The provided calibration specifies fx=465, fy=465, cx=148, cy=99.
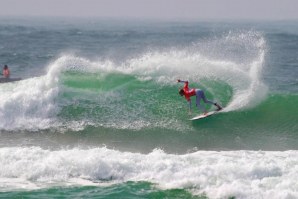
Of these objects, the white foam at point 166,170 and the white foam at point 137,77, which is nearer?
the white foam at point 166,170

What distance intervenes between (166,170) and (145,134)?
3.92 metres

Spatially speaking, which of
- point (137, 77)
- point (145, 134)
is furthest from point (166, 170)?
point (137, 77)

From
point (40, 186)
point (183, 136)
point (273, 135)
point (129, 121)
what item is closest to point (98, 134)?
point (129, 121)

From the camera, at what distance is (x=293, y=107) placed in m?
18.2

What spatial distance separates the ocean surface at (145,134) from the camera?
11398mm

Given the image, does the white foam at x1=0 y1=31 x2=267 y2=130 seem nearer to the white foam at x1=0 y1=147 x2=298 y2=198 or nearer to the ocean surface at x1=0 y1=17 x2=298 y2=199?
the ocean surface at x1=0 y1=17 x2=298 y2=199

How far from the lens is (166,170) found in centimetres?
1202

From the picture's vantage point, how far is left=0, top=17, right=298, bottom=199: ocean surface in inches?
449

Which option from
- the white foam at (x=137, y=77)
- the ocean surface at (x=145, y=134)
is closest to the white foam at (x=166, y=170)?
the ocean surface at (x=145, y=134)

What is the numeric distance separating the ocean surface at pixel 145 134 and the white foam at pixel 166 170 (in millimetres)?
26

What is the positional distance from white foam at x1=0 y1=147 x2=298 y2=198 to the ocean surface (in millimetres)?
26

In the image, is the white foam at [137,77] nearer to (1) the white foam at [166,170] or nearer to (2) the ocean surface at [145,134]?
(2) the ocean surface at [145,134]

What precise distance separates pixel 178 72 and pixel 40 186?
32.2 feet

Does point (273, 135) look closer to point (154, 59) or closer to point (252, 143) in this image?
point (252, 143)
